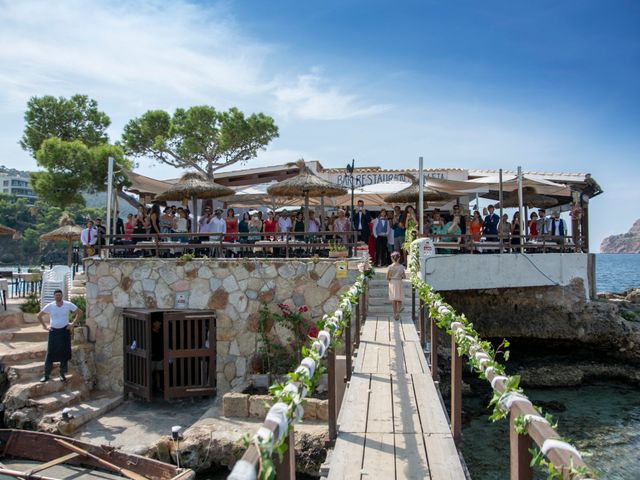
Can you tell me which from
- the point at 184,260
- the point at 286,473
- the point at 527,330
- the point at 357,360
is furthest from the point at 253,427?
the point at 527,330

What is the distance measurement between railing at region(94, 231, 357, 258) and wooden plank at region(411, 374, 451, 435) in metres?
6.06

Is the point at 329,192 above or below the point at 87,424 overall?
above

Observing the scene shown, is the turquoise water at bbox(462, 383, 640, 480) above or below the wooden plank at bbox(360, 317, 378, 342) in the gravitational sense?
below

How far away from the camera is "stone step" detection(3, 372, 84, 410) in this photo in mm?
11039

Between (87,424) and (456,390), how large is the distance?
29.7ft

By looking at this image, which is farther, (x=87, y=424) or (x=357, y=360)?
(x=87, y=424)

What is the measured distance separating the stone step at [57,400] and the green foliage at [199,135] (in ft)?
61.7

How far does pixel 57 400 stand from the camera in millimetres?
11250

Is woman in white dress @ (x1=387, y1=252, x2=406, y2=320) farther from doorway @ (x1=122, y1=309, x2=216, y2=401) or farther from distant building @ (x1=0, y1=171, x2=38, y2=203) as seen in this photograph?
distant building @ (x1=0, y1=171, x2=38, y2=203)

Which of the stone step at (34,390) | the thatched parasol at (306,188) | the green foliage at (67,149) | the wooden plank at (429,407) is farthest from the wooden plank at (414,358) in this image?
the green foliage at (67,149)

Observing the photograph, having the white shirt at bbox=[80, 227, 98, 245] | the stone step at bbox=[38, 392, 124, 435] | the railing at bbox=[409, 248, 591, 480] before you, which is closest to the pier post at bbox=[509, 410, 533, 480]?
the railing at bbox=[409, 248, 591, 480]

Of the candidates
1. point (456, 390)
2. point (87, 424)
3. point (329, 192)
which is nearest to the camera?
point (456, 390)

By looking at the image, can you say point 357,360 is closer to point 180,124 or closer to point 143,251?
point 143,251

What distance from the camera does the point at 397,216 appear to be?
1536cm
